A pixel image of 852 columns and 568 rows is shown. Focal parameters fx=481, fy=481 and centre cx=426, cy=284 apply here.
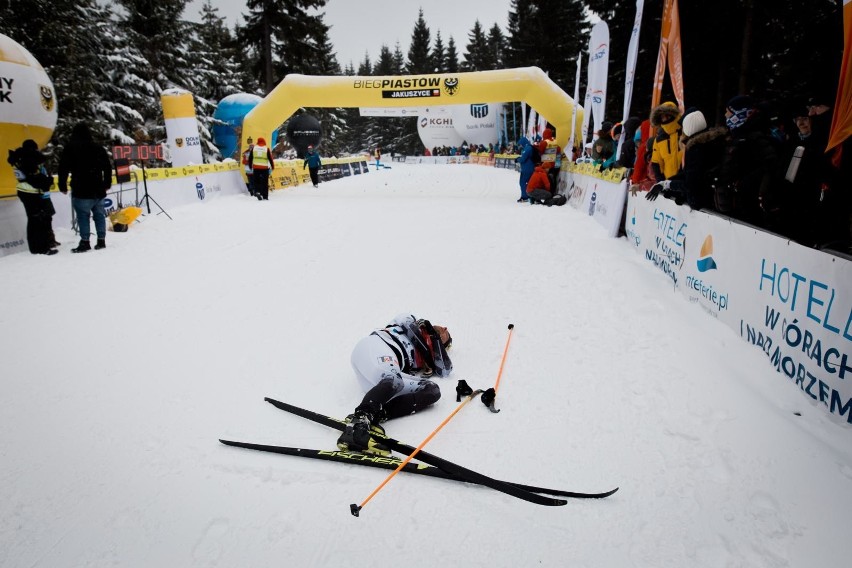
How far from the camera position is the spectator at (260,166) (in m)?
13.7

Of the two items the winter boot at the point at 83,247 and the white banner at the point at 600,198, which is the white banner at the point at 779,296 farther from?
the winter boot at the point at 83,247

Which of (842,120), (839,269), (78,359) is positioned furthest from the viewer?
(78,359)

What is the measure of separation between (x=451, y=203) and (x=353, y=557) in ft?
37.9

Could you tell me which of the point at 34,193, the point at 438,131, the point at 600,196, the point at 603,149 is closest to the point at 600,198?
the point at 600,196

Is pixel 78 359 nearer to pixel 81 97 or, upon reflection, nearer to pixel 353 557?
pixel 353 557

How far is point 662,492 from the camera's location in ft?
8.12

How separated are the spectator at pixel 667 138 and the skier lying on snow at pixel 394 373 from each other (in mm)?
4352

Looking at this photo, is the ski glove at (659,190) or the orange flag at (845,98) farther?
the ski glove at (659,190)

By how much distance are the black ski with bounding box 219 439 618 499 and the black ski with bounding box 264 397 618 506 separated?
0.10ft

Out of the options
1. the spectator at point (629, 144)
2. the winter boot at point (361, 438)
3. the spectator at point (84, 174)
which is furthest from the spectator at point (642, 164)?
the spectator at point (84, 174)

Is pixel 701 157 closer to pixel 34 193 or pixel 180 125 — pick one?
pixel 34 193

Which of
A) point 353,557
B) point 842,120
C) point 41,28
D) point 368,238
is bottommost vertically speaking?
Answer: point 353,557

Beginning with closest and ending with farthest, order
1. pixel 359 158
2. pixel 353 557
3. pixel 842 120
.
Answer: pixel 353 557, pixel 842 120, pixel 359 158

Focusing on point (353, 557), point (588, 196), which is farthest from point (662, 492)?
point (588, 196)
